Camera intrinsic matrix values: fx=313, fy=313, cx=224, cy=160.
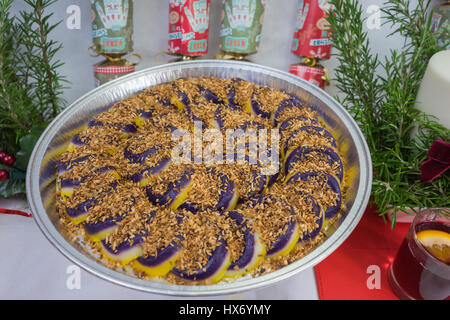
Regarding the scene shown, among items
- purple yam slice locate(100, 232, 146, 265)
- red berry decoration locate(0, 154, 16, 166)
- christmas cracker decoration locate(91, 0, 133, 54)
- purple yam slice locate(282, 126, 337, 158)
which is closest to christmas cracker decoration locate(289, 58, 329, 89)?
purple yam slice locate(282, 126, 337, 158)

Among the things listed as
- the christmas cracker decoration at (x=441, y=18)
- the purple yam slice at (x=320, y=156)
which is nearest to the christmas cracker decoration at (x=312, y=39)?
the christmas cracker decoration at (x=441, y=18)

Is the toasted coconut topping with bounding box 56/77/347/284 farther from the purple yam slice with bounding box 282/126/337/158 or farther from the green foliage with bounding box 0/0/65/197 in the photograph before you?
the green foliage with bounding box 0/0/65/197

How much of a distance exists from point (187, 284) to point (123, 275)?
5.3 inches

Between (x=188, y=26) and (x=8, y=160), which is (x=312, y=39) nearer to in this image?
(x=188, y=26)

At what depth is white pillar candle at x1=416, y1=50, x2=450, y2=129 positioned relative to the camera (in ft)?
2.55

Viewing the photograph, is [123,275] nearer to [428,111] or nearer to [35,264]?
[35,264]

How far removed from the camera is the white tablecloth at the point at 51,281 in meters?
0.93

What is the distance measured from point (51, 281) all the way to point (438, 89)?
122 cm

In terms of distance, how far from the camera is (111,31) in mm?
1136

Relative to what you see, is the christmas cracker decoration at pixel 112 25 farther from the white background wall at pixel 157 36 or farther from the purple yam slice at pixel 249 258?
the purple yam slice at pixel 249 258

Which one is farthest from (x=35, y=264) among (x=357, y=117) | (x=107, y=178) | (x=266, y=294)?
(x=357, y=117)

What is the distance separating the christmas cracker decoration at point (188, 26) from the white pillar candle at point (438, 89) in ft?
2.50

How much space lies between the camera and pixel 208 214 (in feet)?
2.47
